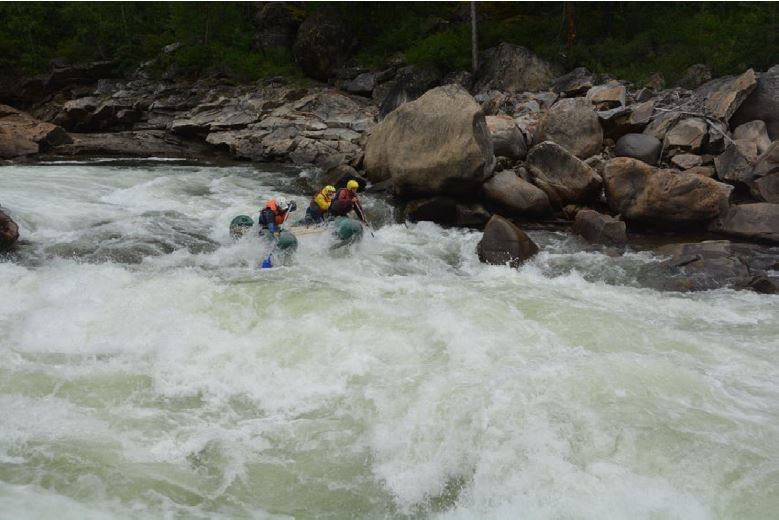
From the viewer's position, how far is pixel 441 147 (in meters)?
11.0

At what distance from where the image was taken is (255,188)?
14234 mm

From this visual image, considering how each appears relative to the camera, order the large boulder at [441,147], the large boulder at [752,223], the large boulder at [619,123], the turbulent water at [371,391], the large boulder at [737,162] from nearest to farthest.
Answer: the turbulent water at [371,391] < the large boulder at [752,223] < the large boulder at [441,147] < the large boulder at [737,162] < the large boulder at [619,123]

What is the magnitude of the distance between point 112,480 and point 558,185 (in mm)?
9191

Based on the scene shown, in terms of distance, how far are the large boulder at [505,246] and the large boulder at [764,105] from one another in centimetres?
708

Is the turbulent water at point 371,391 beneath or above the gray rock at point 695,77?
beneath

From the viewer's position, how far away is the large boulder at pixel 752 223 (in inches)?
380

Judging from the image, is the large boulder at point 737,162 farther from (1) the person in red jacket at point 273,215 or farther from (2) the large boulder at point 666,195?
(1) the person in red jacket at point 273,215

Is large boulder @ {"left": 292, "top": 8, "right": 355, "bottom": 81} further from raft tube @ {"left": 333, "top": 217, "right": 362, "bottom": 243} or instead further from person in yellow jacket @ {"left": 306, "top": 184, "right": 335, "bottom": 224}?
raft tube @ {"left": 333, "top": 217, "right": 362, "bottom": 243}

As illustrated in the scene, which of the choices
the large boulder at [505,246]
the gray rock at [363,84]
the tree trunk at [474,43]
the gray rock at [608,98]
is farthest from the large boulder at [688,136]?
the gray rock at [363,84]

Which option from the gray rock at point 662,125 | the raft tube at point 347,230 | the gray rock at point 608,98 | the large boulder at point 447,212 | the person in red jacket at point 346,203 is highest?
the gray rock at point 608,98

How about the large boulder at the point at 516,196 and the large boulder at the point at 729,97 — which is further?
the large boulder at the point at 729,97

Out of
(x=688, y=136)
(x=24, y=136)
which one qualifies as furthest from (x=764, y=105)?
(x=24, y=136)

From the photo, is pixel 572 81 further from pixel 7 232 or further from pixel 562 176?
pixel 7 232

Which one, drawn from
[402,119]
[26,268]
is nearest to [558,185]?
[402,119]
